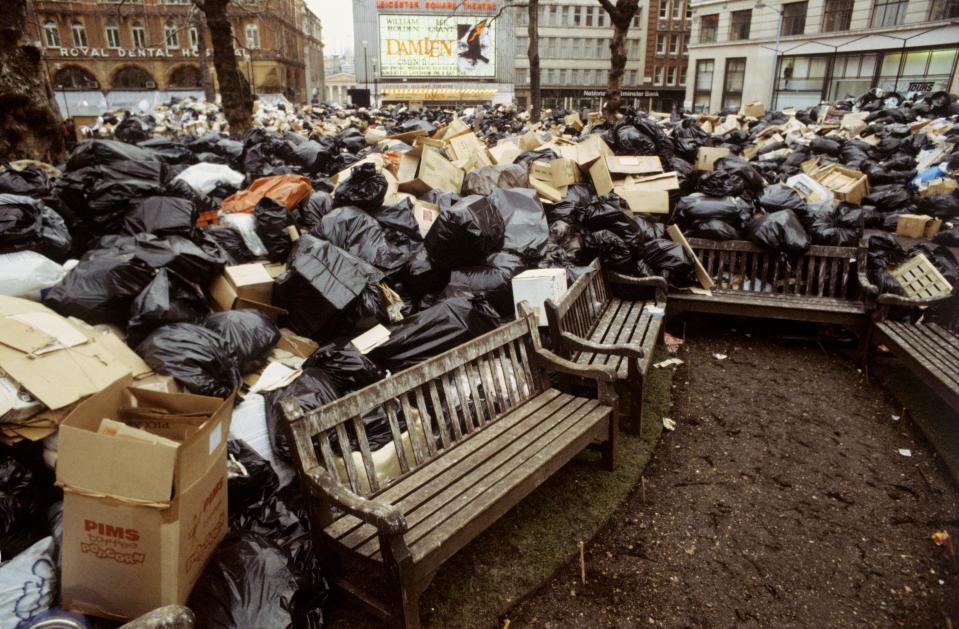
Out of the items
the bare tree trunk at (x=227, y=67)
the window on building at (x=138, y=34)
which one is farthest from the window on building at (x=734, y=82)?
the window on building at (x=138, y=34)

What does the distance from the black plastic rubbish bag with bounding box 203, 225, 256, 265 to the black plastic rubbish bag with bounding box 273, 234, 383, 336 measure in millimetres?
743

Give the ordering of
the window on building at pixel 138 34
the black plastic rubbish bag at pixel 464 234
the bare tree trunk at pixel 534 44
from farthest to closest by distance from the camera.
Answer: the window on building at pixel 138 34
the bare tree trunk at pixel 534 44
the black plastic rubbish bag at pixel 464 234

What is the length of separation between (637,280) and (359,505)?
3.36 m

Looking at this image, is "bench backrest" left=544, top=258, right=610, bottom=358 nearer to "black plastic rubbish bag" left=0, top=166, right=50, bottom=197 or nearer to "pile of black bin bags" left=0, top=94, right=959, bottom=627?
"pile of black bin bags" left=0, top=94, right=959, bottom=627

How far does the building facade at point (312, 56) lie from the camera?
65562 millimetres

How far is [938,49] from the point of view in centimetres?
2364

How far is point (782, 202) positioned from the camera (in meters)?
5.32

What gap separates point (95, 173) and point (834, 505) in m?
5.06

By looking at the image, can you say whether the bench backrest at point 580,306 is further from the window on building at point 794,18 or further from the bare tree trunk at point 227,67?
the window on building at point 794,18

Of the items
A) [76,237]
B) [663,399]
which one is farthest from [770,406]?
[76,237]

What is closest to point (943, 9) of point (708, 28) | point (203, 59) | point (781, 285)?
point (708, 28)

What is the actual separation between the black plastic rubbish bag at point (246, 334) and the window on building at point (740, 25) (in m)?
36.7

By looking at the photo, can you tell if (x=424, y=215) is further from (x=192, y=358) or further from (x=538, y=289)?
(x=192, y=358)

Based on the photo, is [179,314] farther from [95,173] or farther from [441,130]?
[441,130]
